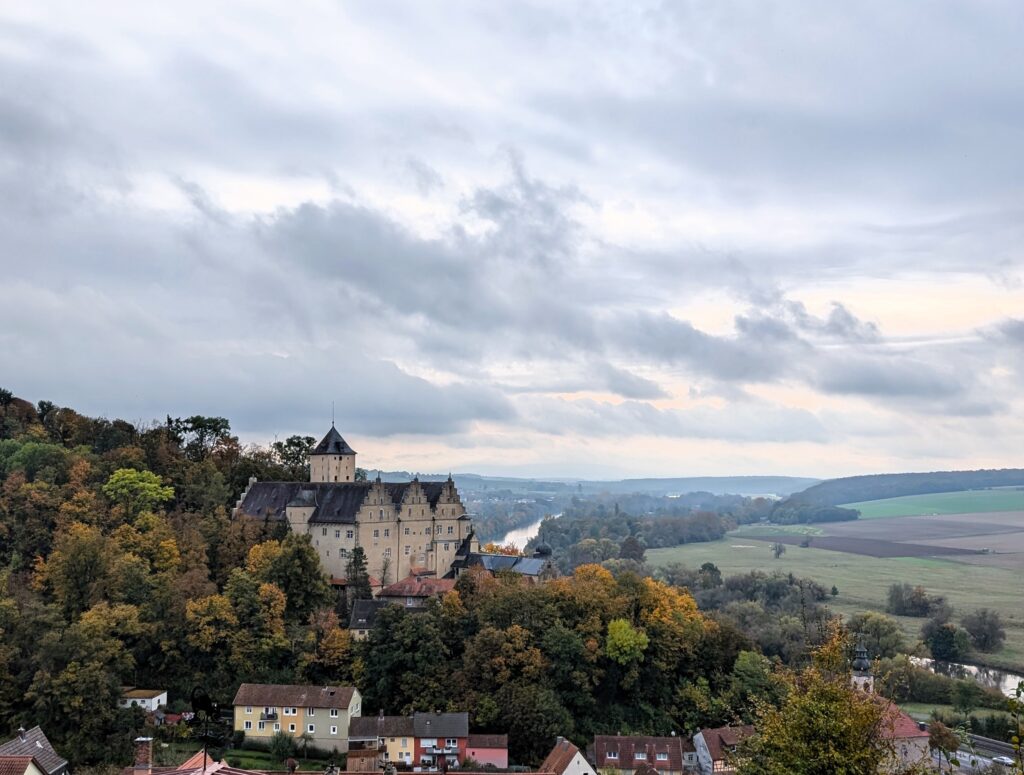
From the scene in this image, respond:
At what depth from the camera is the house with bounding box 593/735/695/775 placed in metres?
57.6

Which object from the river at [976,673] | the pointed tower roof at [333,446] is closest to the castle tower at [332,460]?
the pointed tower roof at [333,446]

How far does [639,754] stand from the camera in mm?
58406

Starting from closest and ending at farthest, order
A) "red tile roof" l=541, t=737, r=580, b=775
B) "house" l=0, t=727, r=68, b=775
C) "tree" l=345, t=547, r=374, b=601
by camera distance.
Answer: "house" l=0, t=727, r=68, b=775 → "red tile roof" l=541, t=737, r=580, b=775 → "tree" l=345, t=547, r=374, b=601

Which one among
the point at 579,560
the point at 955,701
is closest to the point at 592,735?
the point at 955,701

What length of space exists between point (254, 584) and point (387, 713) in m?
13.0

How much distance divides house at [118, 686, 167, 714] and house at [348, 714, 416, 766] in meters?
12.6

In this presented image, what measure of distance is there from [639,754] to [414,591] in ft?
65.7

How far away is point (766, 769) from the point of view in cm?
2538

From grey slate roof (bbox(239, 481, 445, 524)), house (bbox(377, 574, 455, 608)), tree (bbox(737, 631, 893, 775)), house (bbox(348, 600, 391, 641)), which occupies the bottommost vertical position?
house (bbox(348, 600, 391, 641))

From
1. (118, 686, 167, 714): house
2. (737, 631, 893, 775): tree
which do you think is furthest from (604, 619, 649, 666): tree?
(737, 631, 893, 775): tree

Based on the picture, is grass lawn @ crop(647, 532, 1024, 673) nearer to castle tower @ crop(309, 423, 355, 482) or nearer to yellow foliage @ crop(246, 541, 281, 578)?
castle tower @ crop(309, 423, 355, 482)

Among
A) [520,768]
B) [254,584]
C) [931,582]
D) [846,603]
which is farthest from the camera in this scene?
[931,582]

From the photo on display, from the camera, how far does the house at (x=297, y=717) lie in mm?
58344

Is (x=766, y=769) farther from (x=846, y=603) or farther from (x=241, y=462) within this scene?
(x=846, y=603)
